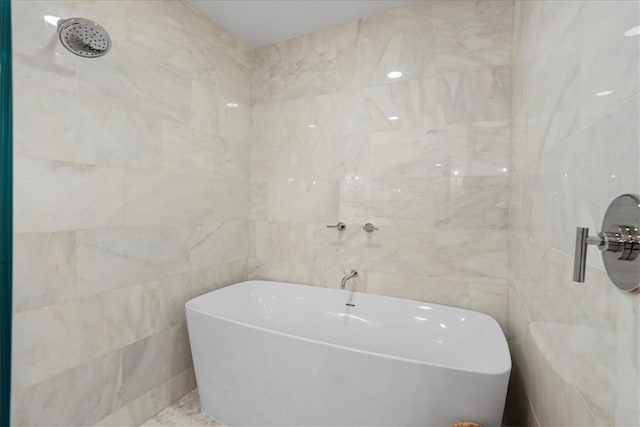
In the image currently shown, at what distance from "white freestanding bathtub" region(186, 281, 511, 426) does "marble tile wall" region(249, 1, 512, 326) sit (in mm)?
209

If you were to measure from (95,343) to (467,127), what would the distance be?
8.01 feet

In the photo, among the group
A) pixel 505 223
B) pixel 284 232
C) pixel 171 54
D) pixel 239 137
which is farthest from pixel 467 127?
pixel 171 54

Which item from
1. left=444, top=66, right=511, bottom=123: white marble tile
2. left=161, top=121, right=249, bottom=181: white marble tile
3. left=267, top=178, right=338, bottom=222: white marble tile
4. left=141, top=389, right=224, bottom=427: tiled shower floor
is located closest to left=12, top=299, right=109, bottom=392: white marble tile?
left=141, top=389, right=224, bottom=427: tiled shower floor

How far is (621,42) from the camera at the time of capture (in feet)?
1.80

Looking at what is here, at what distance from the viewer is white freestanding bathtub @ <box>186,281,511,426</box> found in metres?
1.16

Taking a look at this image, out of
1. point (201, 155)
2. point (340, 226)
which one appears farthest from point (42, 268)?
point (340, 226)

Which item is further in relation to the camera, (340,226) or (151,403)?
(340,226)

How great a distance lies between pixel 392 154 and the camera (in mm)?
2084

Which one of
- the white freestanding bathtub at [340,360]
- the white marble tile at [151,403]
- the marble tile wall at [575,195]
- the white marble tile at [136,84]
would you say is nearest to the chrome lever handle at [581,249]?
the marble tile wall at [575,195]

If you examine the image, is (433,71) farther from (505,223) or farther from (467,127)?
(505,223)

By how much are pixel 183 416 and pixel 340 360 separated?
1219 mm

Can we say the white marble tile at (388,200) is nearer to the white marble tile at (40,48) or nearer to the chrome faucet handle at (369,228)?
the chrome faucet handle at (369,228)

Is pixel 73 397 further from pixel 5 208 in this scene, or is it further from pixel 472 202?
pixel 472 202

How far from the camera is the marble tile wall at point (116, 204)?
1.26 meters
